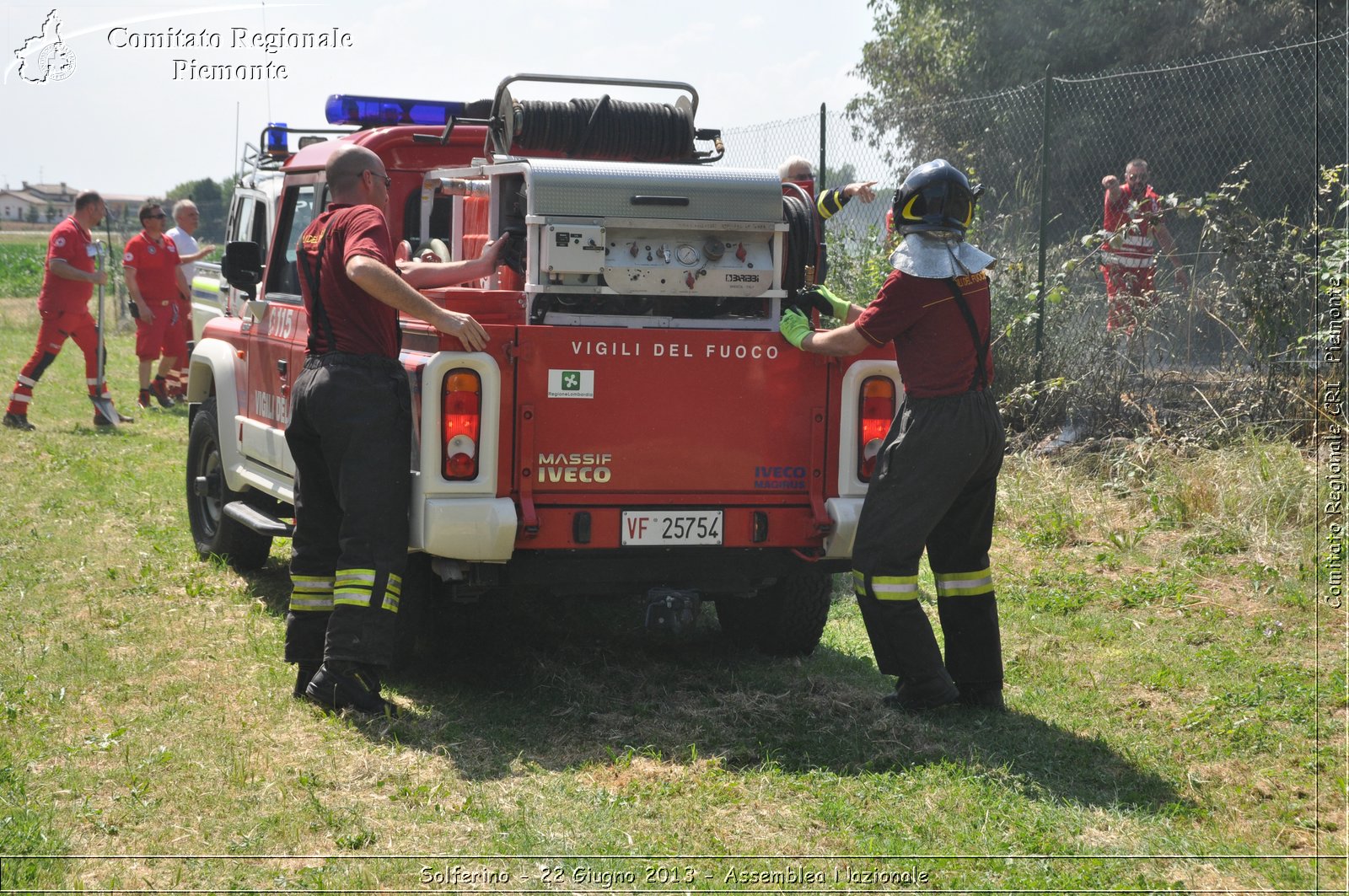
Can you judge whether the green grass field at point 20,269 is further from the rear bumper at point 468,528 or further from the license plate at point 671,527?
the license plate at point 671,527

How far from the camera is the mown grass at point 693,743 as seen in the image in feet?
12.4

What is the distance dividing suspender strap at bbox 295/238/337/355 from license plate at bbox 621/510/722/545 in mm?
1305

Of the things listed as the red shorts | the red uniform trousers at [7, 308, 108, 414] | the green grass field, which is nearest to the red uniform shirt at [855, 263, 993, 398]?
the red uniform trousers at [7, 308, 108, 414]

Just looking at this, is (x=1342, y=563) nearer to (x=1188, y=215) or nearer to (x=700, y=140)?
(x=1188, y=215)

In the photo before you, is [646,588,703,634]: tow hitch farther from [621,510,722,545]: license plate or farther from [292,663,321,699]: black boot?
[292,663,321,699]: black boot

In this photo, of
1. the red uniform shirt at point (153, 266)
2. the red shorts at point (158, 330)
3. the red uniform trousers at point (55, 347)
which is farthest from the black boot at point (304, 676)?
the red uniform shirt at point (153, 266)

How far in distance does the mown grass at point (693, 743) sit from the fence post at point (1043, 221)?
7.37 feet

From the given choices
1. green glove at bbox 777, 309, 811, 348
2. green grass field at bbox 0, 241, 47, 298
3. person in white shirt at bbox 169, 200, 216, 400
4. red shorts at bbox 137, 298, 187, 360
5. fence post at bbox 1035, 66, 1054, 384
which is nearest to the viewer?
green glove at bbox 777, 309, 811, 348

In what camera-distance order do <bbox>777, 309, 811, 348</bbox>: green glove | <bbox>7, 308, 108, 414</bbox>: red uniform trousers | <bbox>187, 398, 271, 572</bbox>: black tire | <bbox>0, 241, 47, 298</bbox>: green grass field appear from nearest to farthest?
<bbox>777, 309, 811, 348</bbox>: green glove < <bbox>187, 398, 271, 572</bbox>: black tire < <bbox>7, 308, 108, 414</bbox>: red uniform trousers < <bbox>0, 241, 47, 298</bbox>: green grass field

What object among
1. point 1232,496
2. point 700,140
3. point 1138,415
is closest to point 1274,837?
point 1232,496

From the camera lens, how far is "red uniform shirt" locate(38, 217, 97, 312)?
1257cm

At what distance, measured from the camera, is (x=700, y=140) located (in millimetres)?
7414

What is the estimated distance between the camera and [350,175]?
525 cm

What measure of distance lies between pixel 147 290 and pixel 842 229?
731 centimetres
